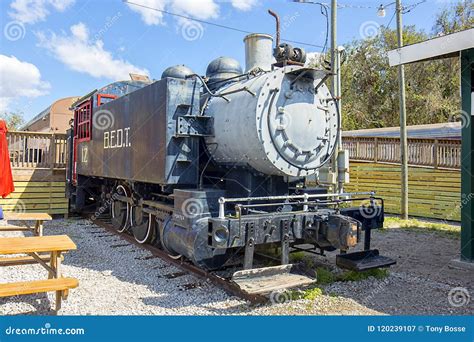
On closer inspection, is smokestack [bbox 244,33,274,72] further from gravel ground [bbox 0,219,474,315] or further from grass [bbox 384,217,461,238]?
grass [bbox 384,217,461,238]

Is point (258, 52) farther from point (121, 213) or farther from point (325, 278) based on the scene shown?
point (121, 213)

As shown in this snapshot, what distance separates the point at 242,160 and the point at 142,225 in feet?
9.04

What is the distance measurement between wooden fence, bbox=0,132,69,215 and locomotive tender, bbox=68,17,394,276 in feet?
16.9

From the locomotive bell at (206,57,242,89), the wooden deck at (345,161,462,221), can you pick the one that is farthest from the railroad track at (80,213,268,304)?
the wooden deck at (345,161,462,221)

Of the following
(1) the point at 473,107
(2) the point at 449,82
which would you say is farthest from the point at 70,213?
(2) the point at 449,82

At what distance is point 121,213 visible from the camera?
8.12m

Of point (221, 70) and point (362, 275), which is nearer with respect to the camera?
point (362, 275)

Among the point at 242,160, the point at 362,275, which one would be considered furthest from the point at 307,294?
the point at 242,160

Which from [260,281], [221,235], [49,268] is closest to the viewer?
[260,281]

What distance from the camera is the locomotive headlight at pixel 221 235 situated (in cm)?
431

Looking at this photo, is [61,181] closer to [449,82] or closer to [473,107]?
[473,107]

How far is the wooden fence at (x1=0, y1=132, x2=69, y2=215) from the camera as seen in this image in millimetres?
10406

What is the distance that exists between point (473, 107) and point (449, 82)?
20442 millimetres

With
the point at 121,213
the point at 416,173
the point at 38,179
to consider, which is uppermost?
the point at 416,173
